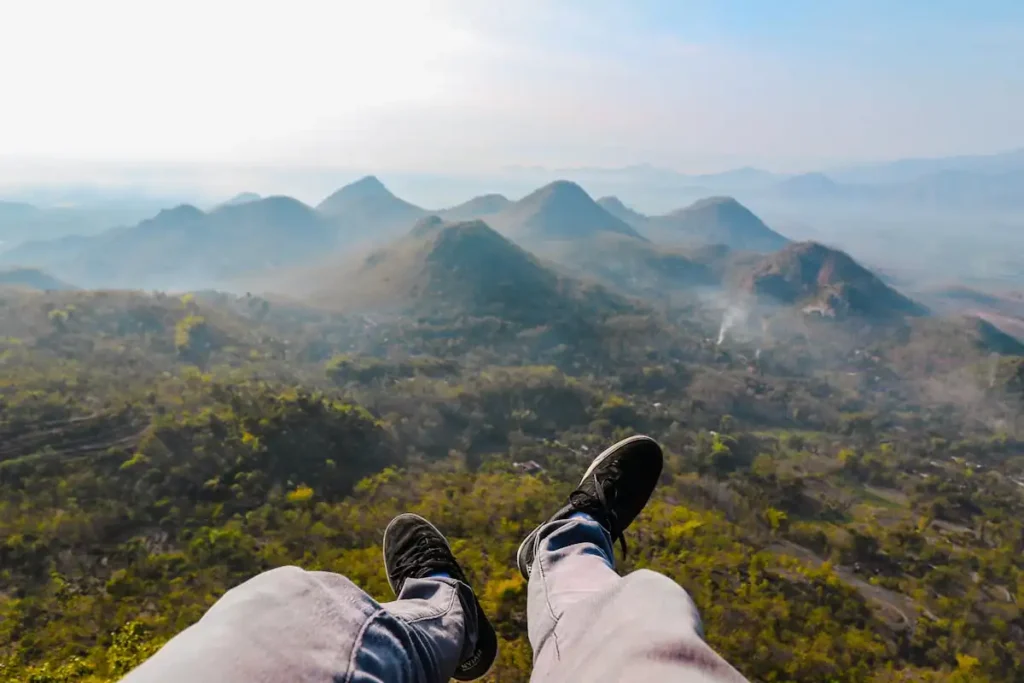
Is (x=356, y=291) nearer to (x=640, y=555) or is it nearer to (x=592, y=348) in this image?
(x=592, y=348)

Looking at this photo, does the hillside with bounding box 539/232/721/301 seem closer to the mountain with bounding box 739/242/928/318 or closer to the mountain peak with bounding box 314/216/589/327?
the mountain with bounding box 739/242/928/318

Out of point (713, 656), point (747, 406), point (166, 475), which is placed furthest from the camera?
point (747, 406)

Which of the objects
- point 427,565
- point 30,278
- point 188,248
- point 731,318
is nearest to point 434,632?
point 427,565

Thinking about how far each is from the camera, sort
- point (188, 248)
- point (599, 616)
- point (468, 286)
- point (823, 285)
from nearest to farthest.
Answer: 1. point (599, 616)
2. point (468, 286)
3. point (823, 285)
4. point (188, 248)

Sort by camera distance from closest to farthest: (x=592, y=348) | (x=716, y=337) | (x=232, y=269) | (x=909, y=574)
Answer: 1. (x=909, y=574)
2. (x=592, y=348)
3. (x=716, y=337)
4. (x=232, y=269)

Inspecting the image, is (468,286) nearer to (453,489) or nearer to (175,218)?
(453,489)

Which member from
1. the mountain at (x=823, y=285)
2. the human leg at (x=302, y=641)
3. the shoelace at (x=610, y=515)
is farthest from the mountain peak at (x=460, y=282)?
the human leg at (x=302, y=641)

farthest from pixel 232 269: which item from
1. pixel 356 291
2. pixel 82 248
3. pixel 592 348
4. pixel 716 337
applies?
pixel 716 337
